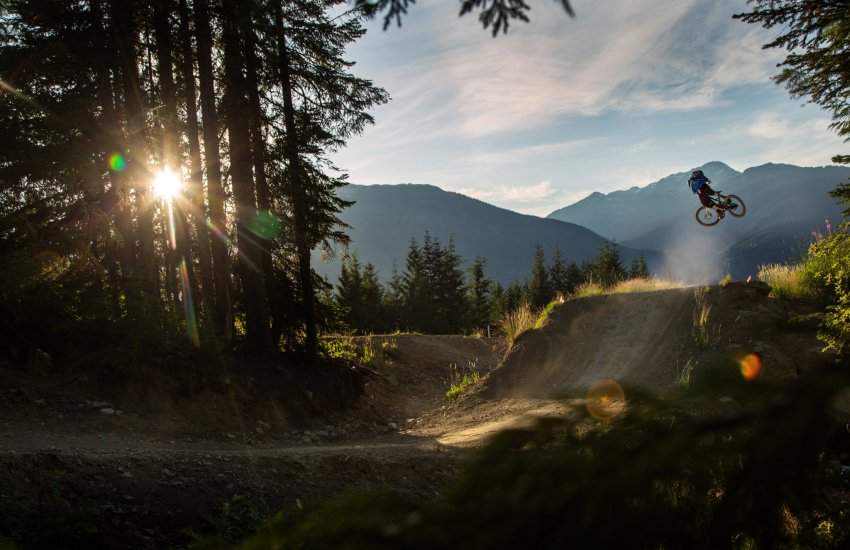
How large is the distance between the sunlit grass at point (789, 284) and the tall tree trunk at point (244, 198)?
505 inches

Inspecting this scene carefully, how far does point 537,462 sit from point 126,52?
1402 cm

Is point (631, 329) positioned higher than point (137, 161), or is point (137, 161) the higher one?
point (137, 161)

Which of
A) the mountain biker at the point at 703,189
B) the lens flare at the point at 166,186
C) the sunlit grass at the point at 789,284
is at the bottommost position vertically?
the sunlit grass at the point at 789,284

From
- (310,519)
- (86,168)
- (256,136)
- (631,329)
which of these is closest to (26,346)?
(86,168)

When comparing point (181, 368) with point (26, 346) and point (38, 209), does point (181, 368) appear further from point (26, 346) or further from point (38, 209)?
point (38, 209)

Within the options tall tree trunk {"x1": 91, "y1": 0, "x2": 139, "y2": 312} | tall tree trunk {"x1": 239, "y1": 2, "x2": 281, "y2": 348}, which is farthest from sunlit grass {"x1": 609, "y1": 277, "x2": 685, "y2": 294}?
tall tree trunk {"x1": 91, "y1": 0, "x2": 139, "y2": 312}

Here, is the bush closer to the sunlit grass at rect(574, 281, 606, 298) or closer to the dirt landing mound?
the dirt landing mound

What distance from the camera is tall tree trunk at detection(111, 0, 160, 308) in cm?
1148

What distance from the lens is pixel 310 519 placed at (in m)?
1.55

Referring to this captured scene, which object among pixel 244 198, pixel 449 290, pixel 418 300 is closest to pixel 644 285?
pixel 244 198

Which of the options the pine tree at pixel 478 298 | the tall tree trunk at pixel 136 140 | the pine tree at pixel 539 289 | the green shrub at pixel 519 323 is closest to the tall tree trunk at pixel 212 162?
the tall tree trunk at pixel 136 140

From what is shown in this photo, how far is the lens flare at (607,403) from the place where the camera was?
1.71 m

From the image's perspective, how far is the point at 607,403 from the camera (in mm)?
1847

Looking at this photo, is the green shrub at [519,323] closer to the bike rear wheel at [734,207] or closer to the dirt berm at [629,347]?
the dirt berm at [629,347]
